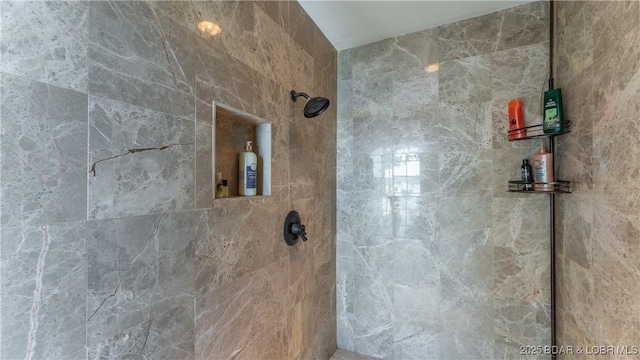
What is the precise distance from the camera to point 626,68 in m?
0.90

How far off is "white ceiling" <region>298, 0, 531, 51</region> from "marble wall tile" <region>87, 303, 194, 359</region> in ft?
5.49

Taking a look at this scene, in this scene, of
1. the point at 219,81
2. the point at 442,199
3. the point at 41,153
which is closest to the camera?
the point at 41,153

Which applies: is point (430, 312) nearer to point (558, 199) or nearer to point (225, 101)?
point (558, 199)

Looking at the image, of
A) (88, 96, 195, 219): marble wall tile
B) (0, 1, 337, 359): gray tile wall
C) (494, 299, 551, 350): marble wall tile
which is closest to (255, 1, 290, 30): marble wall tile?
(0, 1, 337, 359): gray tile wall

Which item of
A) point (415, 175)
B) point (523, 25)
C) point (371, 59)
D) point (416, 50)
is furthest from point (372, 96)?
point (523, 25)

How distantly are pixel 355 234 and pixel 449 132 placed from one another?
0.98 meters

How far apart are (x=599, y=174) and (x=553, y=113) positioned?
1.41ft

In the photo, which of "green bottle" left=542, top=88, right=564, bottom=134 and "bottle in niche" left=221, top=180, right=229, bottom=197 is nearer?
"bottle in niche" left=221, top=180, right=229, bottom=197

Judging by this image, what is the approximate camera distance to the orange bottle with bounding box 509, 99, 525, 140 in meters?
1.50

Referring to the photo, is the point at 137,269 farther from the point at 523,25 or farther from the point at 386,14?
the point at 523,25

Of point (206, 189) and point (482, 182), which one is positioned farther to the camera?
point (482, 182)

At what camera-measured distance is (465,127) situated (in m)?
1.69

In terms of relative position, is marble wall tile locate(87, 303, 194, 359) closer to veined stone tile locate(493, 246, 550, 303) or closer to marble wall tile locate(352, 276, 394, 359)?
marble wall tile locate(352, 276, 394, 359)

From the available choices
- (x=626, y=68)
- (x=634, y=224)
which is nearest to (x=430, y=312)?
(x=634, y=224)
